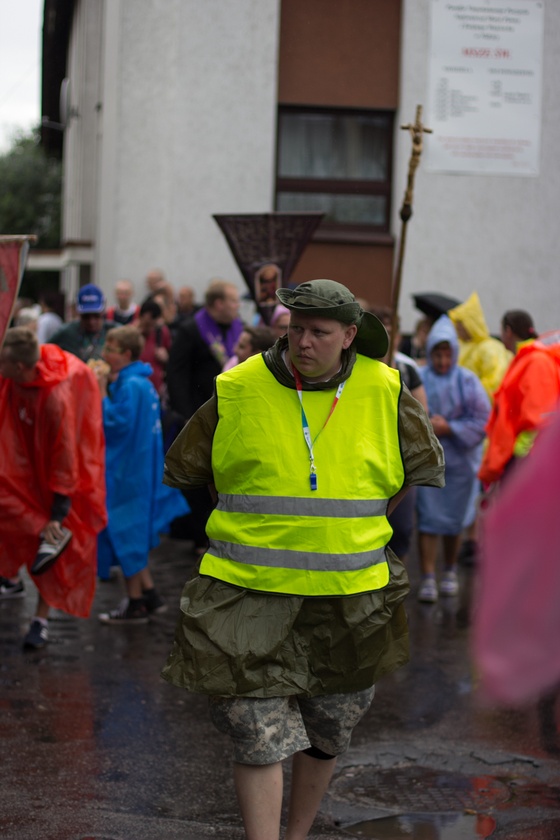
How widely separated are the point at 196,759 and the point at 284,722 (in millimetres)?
1721

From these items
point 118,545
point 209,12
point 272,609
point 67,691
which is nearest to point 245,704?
point 272,609

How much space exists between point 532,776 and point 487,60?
1244cm

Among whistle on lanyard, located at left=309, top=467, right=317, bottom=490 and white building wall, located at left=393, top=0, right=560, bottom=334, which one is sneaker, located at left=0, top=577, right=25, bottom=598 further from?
white building wall, located at left=393, top=0, right=560, bottom=334

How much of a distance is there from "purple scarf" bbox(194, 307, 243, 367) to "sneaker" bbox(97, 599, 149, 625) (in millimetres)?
2183

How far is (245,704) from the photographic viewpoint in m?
3.79

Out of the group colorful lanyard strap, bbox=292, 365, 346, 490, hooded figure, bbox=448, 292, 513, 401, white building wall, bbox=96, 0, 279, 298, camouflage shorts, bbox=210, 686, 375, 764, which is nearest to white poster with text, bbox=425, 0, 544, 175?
white building wall, bbox=96, 0, 279, 298

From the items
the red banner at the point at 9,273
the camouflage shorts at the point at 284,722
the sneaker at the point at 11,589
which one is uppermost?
the red banner at the point at 9,273

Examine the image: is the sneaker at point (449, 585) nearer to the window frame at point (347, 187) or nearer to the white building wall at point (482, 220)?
the white building wall at point (482, 220)

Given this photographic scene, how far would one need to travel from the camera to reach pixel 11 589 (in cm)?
887

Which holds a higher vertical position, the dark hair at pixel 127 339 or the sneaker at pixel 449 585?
the dark hair at pixel 127 339

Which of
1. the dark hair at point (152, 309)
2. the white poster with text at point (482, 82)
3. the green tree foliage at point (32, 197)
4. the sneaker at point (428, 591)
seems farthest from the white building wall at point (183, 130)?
the green tree foliage at point (32, 197)

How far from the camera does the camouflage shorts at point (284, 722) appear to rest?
379cm

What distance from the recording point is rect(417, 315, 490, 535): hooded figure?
9328 mm

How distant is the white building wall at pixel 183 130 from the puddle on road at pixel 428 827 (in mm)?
11651
